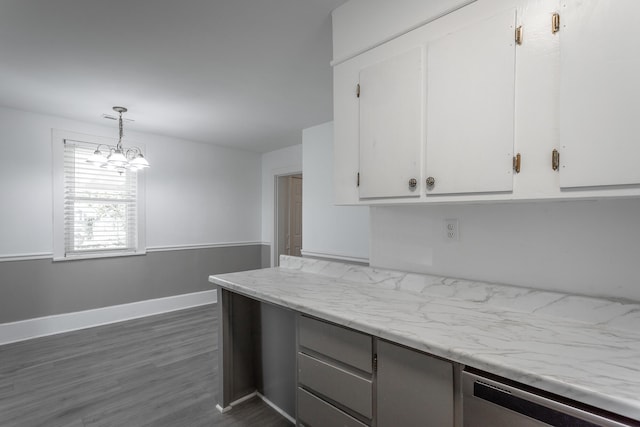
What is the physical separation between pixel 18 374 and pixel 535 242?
3839 millimetres

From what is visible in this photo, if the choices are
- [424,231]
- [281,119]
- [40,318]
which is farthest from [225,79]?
[40,318]

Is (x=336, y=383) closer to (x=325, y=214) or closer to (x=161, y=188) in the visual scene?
(x=325, y=214)

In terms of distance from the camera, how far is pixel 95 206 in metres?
3.67

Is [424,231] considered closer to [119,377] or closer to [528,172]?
[528,172]

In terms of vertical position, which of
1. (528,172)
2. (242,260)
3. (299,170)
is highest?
(299,170)

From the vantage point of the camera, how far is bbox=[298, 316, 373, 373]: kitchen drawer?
1.25 m

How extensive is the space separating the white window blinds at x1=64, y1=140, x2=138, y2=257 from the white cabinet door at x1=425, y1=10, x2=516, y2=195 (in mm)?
3608

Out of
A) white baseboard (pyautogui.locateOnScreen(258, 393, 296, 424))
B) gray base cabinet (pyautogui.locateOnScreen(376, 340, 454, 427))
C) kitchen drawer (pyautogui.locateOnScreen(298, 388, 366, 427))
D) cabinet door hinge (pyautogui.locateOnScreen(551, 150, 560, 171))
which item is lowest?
white baseboard (pyautogui.locateOnScreen(258, 393, 296, 424))

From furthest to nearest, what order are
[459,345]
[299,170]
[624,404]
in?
[299,170], [459,345], [624,404]

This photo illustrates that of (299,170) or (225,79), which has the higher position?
(225,79)

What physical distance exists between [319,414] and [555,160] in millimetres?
1466

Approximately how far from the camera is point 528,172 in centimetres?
108

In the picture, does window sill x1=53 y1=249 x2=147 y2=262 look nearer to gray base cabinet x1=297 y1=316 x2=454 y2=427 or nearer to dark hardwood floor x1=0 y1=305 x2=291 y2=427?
dark hardwood floor x1=0 y1=305 x2=291 y2=427

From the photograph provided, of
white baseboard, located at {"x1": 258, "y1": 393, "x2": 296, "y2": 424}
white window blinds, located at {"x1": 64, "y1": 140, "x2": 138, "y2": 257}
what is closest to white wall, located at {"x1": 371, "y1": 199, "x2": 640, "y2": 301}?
white baseboard, located at {"x1": 258, "y1": 393, "x2": 296, "y2": 424}
